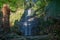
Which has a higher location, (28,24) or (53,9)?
(53,9)

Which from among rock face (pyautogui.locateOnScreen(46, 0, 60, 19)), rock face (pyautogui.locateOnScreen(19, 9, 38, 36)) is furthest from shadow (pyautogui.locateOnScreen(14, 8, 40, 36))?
rock face (pyautogui.locateOnScreen(46, 0, 60, 19))

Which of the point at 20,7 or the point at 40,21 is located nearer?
the point at 40,21

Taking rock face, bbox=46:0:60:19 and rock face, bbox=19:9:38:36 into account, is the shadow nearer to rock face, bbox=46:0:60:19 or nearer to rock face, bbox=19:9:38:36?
rock face, bbox=19:9:38:36

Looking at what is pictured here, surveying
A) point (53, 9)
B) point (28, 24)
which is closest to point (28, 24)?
point (28, 24)

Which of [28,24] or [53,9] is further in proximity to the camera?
[53,9]

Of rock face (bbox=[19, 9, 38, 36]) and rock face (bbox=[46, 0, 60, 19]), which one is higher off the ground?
rock face (bbox=[46, 0, 60, 19])

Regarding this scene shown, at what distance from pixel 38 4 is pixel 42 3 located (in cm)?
27

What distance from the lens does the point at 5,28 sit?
6.19m

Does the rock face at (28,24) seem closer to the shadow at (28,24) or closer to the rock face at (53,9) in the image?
the shadow at (28,24)

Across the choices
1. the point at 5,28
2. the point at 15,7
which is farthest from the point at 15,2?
the point at 5,28

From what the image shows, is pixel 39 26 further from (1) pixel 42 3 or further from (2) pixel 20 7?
(2) pixel 20 7

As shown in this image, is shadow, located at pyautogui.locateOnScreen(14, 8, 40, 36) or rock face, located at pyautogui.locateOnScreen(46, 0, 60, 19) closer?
shadow, located at pyautogui.locateOnScreen(14, 8, 40, 36)

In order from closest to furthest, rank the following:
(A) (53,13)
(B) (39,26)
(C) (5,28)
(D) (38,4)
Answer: (C) (5,28)
(B) (39,26)
(A) (53,13)
(D) (38,4)

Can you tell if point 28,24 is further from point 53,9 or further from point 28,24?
point 53,9
